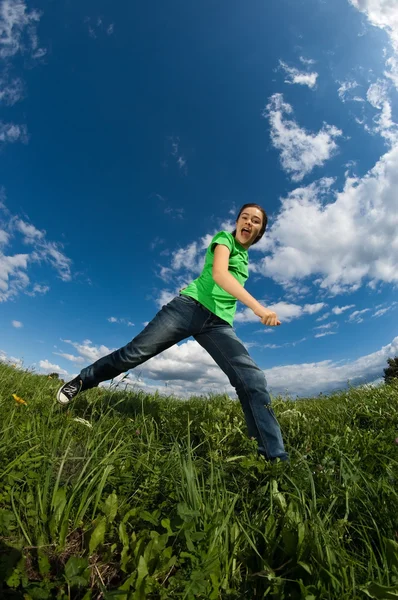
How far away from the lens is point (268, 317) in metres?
2.79

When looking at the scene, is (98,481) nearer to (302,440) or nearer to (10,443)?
(10,443)

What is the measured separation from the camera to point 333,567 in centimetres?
145

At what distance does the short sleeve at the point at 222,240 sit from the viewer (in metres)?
3.62

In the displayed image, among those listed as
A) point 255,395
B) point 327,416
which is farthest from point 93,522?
point 327,416

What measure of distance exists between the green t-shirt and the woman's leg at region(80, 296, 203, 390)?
0.13 meters

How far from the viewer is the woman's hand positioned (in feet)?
9.02

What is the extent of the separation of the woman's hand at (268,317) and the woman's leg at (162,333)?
37.0 inches

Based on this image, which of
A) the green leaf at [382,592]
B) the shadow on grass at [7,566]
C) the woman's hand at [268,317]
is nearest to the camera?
the green leaf at [382,592]

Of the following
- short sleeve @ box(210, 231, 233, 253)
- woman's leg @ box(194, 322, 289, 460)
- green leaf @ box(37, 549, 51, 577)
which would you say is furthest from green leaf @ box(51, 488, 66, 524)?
short sleeve @ box(210, 231, 233, 253)

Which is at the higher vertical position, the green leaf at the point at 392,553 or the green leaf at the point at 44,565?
the green leaf at the point at 44,565

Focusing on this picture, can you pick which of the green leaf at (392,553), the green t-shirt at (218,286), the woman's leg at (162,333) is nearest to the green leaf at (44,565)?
the green leaf at (392,553)

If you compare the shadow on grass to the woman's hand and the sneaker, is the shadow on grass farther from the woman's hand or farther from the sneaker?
the sneaker

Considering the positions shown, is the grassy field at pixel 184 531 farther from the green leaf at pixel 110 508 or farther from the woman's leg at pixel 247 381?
the woman's leg at pixel 247 381

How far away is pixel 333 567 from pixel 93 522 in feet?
3.72
